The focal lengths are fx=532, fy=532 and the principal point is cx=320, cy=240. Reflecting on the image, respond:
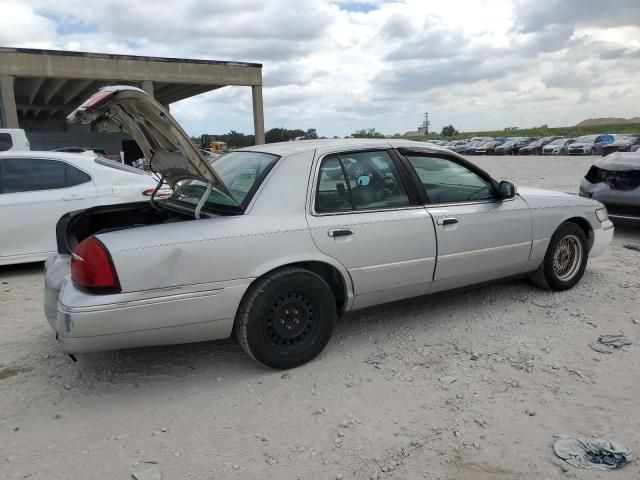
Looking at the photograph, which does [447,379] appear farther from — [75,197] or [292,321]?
[75,197]

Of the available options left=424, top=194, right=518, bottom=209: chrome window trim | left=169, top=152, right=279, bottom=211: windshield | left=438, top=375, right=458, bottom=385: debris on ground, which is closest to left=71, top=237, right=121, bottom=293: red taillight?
left=169, top=152, right=279, bottom=211: windshield

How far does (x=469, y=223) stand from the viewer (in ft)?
13.5

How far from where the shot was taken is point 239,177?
12.3 ft

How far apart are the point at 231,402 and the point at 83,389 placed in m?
1.00

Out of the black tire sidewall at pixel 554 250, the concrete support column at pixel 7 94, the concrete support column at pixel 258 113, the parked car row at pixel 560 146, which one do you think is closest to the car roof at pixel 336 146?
the black tire sidewall at pixel 554 250

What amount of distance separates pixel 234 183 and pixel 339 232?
0.83 m

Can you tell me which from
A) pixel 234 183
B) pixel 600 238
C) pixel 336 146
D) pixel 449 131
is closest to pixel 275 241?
pixel 234 183

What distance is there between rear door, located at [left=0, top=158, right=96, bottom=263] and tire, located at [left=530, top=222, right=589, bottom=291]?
5017 millimetres

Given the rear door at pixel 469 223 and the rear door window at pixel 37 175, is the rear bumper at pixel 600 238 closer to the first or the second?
the rear door at pixel 469 223

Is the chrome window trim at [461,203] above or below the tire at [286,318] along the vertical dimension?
above

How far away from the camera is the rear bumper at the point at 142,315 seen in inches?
116

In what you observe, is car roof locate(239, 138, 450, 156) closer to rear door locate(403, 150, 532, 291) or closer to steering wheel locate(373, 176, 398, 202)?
rear door locate(403, 150, 532, 291)

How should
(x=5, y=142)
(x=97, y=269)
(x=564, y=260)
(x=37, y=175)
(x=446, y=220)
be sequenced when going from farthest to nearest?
(x=5, y=142) < (x=37, y=175) < (x=564, y=260) < (x=446, y=220) < (x=97, y=269)

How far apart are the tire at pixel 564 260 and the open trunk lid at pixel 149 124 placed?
9.86ft
